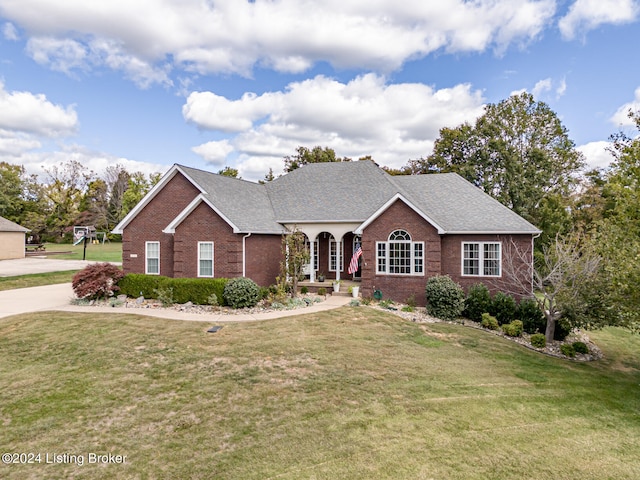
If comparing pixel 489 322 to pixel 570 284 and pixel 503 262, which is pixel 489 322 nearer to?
pixel 570 284

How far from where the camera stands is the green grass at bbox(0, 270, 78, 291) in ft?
82.3

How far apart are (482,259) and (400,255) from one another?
166 inches

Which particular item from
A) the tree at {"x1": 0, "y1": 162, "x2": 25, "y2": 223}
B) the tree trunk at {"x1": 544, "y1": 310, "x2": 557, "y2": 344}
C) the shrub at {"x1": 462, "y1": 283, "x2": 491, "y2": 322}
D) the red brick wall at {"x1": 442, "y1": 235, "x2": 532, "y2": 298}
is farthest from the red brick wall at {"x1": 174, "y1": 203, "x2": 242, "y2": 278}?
the tree at {"x1": 0, "y1": 162, "x2": 25, "y2": 223}

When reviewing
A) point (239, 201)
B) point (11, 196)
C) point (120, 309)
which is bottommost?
point (120, 309)

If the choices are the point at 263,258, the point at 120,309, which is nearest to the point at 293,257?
the point at 263,258

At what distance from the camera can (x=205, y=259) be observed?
800 inches

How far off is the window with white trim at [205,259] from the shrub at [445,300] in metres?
11.7

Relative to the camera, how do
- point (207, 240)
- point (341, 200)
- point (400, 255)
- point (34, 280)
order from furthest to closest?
point (34, 280), point (341, 200), point (207, 240), point (400, 255)

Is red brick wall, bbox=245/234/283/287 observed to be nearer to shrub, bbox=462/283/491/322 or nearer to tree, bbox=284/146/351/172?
shrub, bbox=462/283/491/322

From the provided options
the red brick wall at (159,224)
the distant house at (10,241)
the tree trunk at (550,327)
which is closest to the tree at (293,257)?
the red brick wall at (159,224)

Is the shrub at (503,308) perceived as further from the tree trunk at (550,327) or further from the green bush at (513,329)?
the tree trunk at (550,327)

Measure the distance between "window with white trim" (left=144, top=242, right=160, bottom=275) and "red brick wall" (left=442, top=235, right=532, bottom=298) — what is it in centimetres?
1678

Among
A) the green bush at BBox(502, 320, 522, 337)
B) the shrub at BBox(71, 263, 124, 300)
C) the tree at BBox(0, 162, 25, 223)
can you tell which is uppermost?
the tree at BBox(0, 162, 25, 223)

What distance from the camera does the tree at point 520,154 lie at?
118 ft
